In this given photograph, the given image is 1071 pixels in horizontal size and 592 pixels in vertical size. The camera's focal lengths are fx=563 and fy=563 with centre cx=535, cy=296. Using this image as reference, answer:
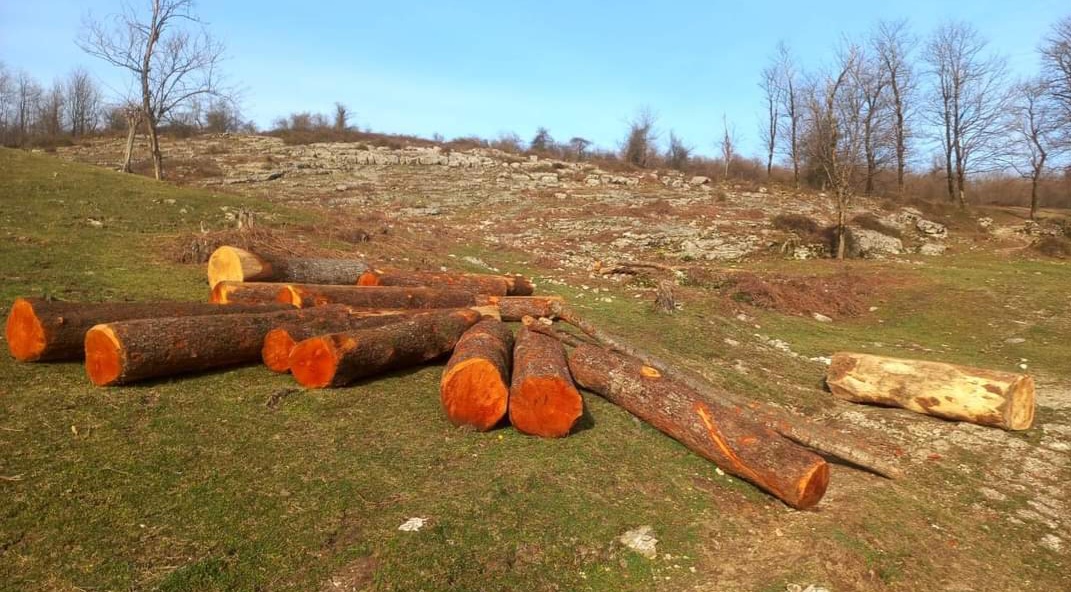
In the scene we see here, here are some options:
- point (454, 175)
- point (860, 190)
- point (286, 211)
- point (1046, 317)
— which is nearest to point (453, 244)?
point (286, 211)

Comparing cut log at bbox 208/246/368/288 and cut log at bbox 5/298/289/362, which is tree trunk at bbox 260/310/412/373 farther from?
cut log at bbox 208/246/368/288

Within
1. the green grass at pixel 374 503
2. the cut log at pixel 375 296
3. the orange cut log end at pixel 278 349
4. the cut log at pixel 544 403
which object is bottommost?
the green grass at pixel 374 503

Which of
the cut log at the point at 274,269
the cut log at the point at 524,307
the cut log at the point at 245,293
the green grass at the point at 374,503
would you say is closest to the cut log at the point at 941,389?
the green grass at the point at 374,503

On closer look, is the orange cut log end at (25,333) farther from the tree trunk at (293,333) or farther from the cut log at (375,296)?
the cut log at (375,296)

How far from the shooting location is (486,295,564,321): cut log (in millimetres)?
9289

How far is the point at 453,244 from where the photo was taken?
18.0 metres

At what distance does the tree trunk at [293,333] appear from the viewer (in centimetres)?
591

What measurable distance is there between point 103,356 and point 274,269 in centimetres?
357

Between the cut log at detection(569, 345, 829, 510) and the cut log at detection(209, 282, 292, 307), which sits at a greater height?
the cut log at detection(209, 282, 292, 307)

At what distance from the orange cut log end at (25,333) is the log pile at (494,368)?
0.6 inches

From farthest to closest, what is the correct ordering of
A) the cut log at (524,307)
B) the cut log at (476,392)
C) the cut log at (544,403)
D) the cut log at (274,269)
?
1. the cut log at (524,307)
2. the cut log at (274,269)
3. the cut log at (476,392)
4. the cut log at (544,403)

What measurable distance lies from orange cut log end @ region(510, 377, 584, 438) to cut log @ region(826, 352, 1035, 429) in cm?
431

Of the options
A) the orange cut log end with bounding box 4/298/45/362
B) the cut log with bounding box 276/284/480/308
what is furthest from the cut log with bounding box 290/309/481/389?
the orange cut log end with bounding box 4/298/45/362

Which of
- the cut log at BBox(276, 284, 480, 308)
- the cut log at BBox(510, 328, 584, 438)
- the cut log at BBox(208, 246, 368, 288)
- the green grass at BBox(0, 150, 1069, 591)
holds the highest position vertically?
the cut log at BBox(208, 246, 368, 288)
